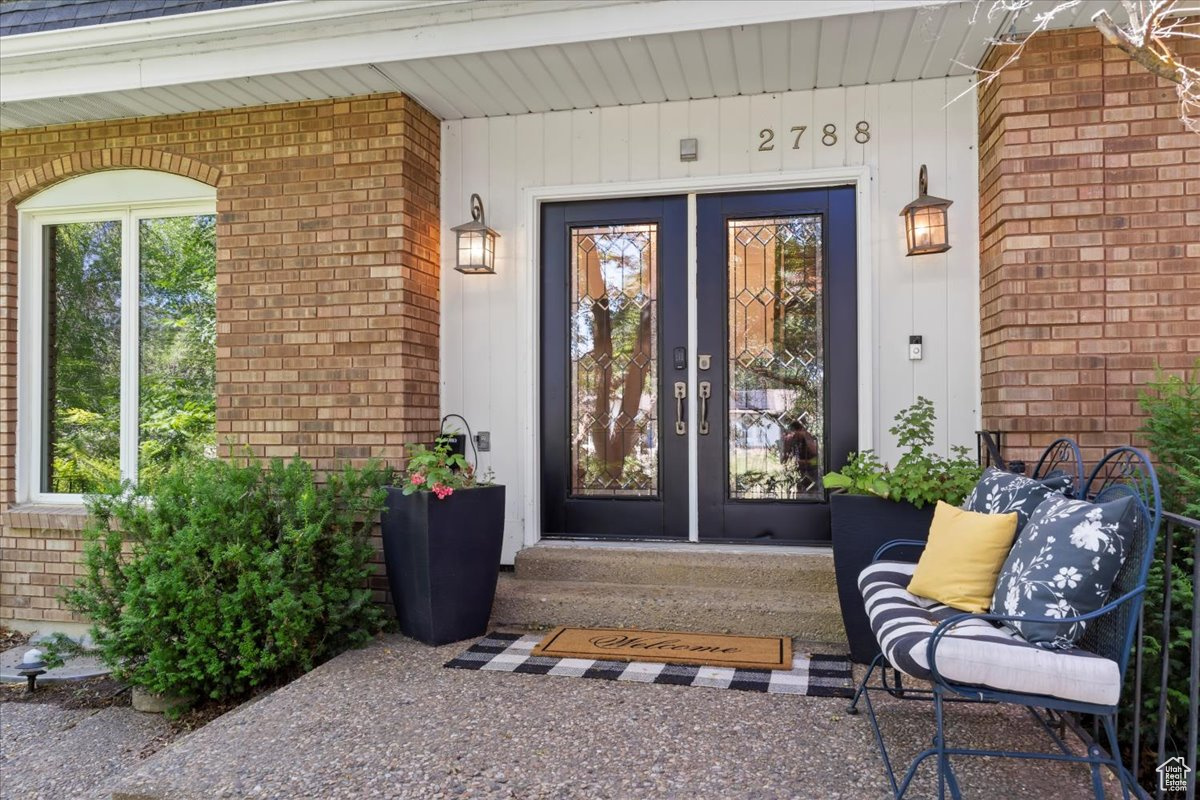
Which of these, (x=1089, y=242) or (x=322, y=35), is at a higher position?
(x=322, y=35)

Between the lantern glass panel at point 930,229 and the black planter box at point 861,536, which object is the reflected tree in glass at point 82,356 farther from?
the lantern glass panel at point 930,229

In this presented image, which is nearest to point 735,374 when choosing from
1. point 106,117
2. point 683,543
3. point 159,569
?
point 683,543

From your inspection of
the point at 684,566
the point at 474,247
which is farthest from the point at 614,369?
the point at 684,566

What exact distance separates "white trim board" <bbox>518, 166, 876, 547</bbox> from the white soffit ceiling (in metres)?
0.43

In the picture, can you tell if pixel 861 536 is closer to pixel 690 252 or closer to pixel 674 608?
pixel 674 608

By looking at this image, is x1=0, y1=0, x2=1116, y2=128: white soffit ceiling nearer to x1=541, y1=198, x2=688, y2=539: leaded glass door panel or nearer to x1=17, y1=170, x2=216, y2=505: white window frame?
x1=17, y1=170, x2=216, y2=505: white window frame

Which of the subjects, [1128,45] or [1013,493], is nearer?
[1128,45]

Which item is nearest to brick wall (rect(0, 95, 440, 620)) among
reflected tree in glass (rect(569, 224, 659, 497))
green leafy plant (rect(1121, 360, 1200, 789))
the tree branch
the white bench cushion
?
reflected tree in glass (rect(569, 224, 659, 497))

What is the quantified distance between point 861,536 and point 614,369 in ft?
5.35

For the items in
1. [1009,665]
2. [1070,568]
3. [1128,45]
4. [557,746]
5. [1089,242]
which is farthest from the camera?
[1089,242]

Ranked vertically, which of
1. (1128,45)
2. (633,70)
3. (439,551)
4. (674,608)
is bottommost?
(674,608)

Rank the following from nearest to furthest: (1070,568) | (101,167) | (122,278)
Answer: (1070,568) < (101,167) < (122,278)

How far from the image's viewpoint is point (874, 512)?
3.21 meters

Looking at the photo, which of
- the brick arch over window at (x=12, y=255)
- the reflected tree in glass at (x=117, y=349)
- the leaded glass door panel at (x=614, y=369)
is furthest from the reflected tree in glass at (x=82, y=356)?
the leaded glass door panel at (x=614, y=369)
